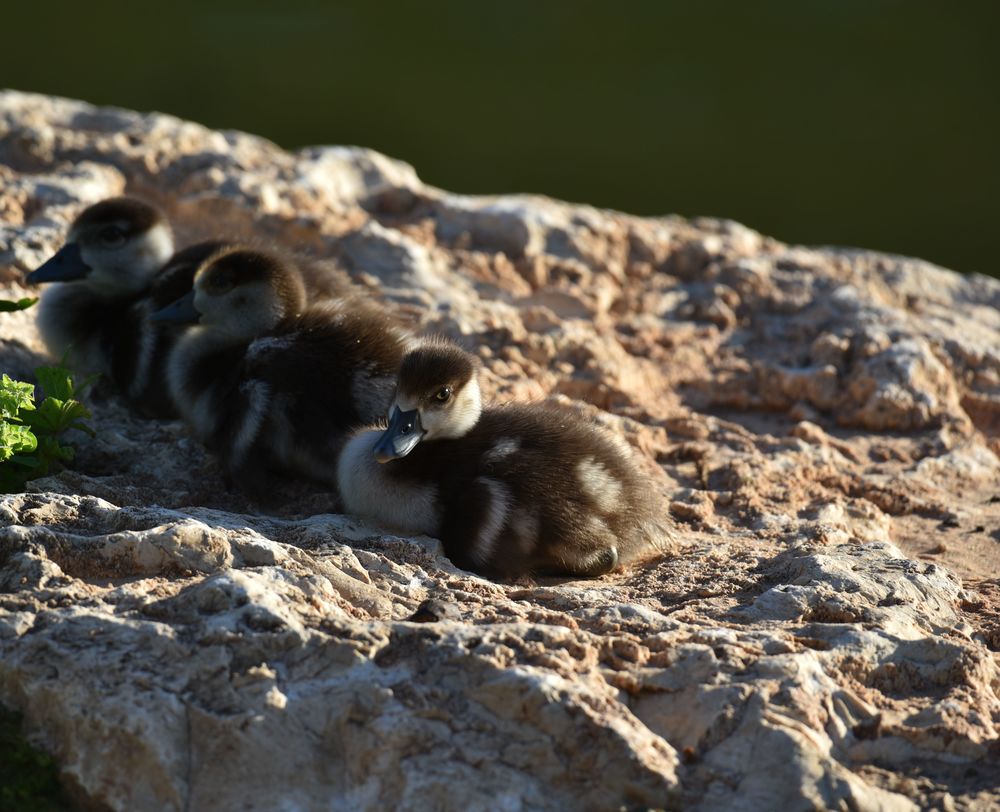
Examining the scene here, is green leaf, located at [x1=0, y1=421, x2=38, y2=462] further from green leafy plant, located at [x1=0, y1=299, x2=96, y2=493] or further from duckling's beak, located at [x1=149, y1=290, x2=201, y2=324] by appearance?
duckling's beak, located at [x1=149, y1=290, x2=201, y2=324]

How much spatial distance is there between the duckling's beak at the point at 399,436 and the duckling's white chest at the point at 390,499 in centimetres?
7

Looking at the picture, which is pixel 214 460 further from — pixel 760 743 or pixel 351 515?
pixel 760 743

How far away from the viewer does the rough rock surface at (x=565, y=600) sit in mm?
2463

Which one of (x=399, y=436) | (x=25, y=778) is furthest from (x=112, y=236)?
(x=25, y=778)

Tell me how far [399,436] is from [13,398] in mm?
1007

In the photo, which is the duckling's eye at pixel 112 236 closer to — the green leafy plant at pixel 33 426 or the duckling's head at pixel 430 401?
the green leafy plant at pixel 33 426

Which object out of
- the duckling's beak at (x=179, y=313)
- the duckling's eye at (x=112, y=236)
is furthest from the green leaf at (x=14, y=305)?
the duckling's eye at (x=112, y=236)

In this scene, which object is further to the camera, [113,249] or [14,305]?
[113,249]

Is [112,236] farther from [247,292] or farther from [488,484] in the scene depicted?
[488,484]

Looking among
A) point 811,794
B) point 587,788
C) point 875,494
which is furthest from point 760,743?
point 875,494

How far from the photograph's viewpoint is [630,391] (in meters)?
4.89

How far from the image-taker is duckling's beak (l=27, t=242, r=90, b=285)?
4.70 meters

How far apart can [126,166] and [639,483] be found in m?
3.11

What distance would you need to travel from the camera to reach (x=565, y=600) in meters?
3.18
